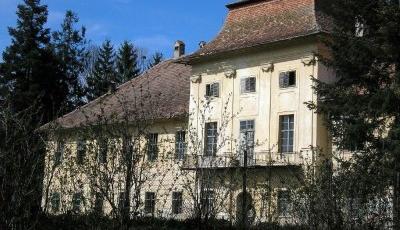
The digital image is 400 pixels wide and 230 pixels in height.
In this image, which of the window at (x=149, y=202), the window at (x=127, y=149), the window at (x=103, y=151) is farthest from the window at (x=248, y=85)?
the window at (x=127, y=149)

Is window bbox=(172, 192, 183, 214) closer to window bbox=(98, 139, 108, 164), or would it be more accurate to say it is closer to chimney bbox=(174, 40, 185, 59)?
window bbox=(98, 139, 108, 164)

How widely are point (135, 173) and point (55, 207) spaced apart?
10.2 feet

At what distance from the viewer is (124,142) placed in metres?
10.7

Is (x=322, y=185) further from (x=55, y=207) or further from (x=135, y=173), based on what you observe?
(x=55, y=207)

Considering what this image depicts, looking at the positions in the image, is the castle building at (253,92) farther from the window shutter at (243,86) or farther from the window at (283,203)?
the window at (283,203)

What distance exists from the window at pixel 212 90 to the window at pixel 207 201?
62.3ft

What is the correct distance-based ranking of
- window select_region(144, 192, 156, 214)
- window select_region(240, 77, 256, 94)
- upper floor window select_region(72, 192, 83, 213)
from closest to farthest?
upper floor window select_region(72, 192, 83, 213), window select_region(144, 192, 156, 214), window select_region(240, 77, 256, 94)

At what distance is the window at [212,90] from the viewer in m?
33.1

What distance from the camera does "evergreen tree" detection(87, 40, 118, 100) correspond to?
180 ft

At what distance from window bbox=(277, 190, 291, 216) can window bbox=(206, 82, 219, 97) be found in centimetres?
1875

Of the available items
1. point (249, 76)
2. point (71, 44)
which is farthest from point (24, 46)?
point (249, 76)

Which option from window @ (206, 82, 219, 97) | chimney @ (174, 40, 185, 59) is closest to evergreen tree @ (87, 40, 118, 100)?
chimney @ (174, 40, 185, 59)

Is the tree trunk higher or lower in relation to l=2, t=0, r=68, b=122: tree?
lower

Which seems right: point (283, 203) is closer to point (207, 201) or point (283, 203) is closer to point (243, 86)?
point (207, 201)
